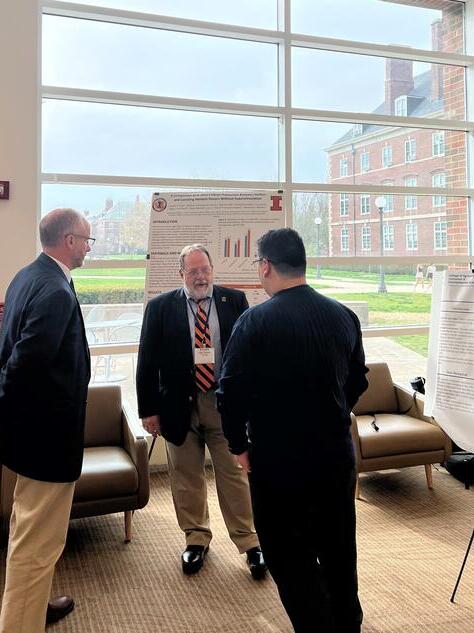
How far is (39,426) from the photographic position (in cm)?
188

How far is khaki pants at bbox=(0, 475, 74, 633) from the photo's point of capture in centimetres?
189

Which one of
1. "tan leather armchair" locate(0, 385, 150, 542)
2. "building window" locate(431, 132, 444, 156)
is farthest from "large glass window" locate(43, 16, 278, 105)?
"tan leather armchair" locate(0, 385, 150, 542)

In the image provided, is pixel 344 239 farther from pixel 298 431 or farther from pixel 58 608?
pixel 58 608

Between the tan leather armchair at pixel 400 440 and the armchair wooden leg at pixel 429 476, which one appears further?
the armchair wooden leg at pixel 429 476

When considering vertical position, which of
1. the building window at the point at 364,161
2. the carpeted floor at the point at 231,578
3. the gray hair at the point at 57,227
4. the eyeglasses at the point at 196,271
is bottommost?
the carpeted floor at the point at 231,578

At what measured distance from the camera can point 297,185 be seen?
4.63 m

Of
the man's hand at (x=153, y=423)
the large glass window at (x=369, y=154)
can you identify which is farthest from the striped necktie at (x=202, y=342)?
the large glass window at (x=369, y=154)

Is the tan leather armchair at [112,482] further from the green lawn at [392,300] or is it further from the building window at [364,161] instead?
the building window at [364,161]

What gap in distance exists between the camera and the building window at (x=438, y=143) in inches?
204

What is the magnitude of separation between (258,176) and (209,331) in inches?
86.9

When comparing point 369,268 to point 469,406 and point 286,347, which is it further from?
point 286,347

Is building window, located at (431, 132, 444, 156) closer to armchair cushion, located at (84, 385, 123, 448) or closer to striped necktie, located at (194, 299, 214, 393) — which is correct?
striped necktie, located at (194, 299, 214, 393)

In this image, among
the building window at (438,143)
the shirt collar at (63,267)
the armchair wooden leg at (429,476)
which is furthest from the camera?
the building window at (438,143)

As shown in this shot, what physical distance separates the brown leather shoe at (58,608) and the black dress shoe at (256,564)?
33.3 inches
